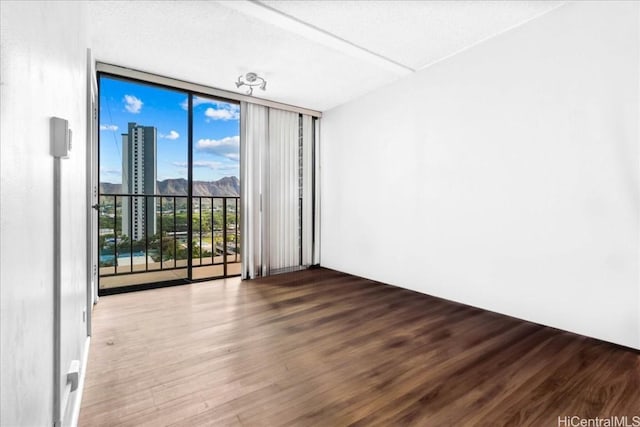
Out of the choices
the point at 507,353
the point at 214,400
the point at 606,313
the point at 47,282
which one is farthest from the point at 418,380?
the point at 47,282

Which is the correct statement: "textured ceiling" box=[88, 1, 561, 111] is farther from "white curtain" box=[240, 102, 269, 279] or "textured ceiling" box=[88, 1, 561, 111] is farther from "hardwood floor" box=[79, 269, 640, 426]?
"hardwood floor" box=[79, 269, 640, 426]

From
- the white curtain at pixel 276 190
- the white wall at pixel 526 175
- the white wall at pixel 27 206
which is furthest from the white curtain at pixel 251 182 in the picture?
the white wall at pixel 27 206

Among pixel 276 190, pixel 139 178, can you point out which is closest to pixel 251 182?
pixel 276 190

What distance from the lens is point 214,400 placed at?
1560 mm

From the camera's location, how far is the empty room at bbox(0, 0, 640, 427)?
3.41ft

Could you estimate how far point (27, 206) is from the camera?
0.68 metres

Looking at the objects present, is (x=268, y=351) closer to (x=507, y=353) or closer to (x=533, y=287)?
(x=507, y=353)

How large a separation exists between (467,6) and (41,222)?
9.71 ft

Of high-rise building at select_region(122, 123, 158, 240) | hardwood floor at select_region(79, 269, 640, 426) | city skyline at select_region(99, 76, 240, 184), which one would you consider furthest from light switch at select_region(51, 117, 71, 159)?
high-rise building at select_region(122, 123, 158, 240)

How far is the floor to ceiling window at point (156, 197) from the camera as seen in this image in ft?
12.0

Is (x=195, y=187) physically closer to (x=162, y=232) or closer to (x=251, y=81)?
(x=162, y=232)

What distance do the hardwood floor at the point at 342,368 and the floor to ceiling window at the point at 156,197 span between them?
110cm

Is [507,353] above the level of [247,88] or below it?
below

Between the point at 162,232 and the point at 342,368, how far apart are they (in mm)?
3295
